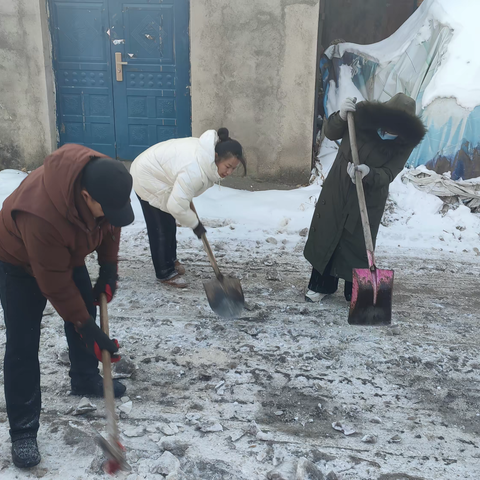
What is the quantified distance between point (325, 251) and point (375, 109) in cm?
112

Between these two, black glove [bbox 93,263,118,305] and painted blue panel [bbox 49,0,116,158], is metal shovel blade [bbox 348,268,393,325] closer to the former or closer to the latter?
black glove [bbox 93,263,118,305]

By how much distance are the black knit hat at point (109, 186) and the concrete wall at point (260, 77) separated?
16.6 ft

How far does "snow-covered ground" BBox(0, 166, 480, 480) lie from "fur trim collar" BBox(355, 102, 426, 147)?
1.40 meters

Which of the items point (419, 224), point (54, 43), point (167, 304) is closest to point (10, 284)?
point (167, 304)

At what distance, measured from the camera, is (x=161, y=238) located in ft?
14.1

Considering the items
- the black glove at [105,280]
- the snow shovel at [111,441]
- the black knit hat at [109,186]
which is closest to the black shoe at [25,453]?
the snow shovel at [111,441]

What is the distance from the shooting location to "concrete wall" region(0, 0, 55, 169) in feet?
21.9

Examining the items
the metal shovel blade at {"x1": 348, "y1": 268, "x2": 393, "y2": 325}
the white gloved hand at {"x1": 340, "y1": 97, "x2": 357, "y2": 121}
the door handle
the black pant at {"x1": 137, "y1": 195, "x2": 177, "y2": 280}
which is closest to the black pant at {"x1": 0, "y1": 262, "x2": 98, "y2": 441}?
the black pant at {"x1": 137, "y1": 195, "x2": 177, "y2": 280}

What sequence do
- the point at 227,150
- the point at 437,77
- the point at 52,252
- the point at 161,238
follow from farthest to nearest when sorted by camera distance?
the point at 437,77 < the point at 161,238 < the point at 227,150 < the point at 52,252

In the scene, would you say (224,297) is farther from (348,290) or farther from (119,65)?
(119,65)

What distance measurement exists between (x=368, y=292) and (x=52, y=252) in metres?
2.38

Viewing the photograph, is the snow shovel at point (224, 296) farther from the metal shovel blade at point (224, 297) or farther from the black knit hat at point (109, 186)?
the black knit hat at point (109, 186)

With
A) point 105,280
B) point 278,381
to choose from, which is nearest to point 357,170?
point 278,381

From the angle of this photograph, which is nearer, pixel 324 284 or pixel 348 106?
pixel 348 106
